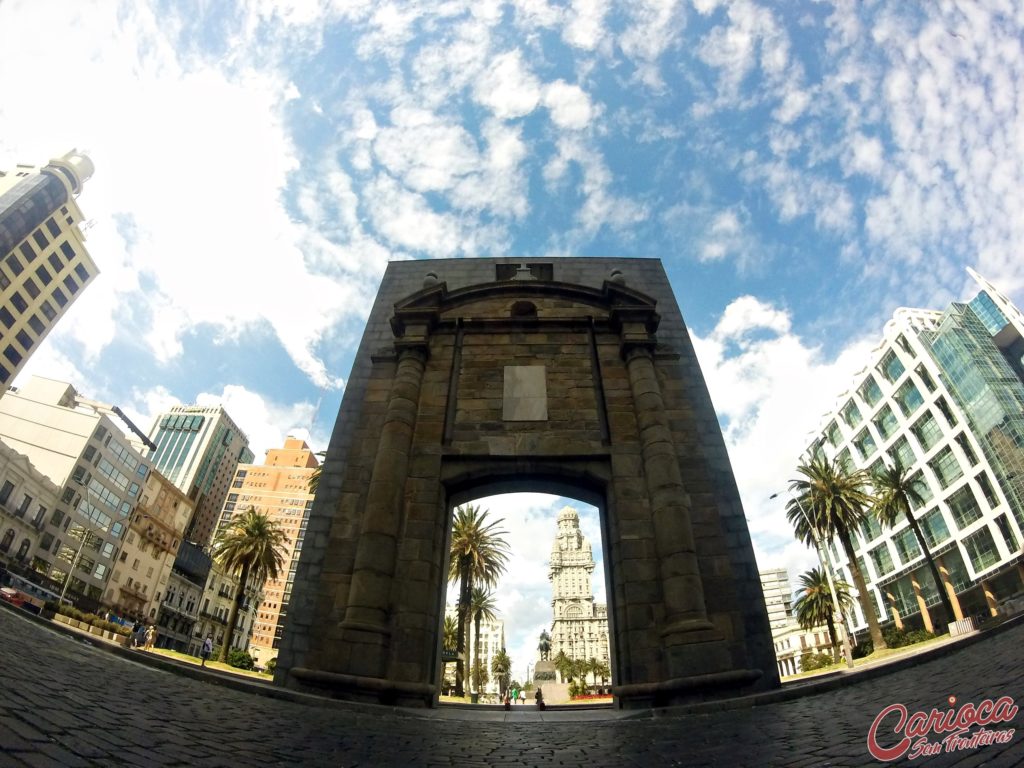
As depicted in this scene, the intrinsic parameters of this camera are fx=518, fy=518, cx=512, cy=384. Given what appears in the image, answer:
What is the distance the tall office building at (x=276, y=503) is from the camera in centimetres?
→ 12281

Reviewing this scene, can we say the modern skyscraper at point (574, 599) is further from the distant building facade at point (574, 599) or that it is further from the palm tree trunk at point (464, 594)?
the palm tree trunk at point (464, 594)

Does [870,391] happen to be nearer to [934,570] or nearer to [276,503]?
[934,570]

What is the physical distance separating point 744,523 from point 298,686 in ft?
34.6

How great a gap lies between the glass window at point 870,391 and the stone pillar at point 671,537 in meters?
68.9

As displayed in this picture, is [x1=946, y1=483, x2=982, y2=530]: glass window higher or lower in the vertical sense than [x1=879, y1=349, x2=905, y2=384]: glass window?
lower

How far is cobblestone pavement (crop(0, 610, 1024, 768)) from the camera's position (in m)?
3.31

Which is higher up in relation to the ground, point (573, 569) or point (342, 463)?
point (573, 569)

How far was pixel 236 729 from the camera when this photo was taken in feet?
16.6

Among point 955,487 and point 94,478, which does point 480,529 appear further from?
point 94,478

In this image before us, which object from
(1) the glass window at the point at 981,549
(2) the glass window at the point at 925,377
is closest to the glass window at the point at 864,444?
(2) the glass window at the point at 925,377

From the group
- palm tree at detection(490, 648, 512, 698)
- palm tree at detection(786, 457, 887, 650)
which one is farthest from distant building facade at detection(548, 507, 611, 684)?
palm tree at detection(786, 457, 887, 650)

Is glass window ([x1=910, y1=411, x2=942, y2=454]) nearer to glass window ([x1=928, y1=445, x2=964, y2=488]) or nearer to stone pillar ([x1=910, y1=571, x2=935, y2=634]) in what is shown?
glass window ([x1=928, y1=445, x2=964, y2=488])

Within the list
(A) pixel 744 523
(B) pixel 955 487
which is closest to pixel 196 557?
(A) pixel 744 523

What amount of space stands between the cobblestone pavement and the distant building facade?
128 m
